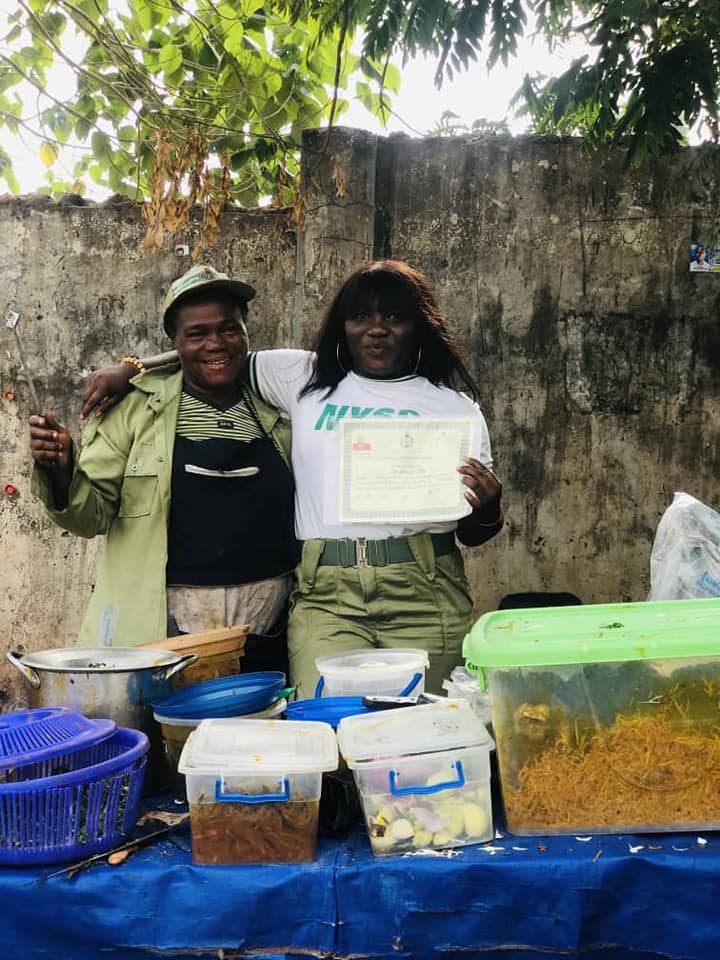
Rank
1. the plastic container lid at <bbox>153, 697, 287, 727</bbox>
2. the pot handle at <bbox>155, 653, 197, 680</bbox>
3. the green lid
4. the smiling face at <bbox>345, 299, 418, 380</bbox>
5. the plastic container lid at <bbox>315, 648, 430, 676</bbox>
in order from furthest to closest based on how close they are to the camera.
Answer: the smiling face at <bbox>345, 299, 418, 380</bbox> < the plastic container lid at <bbox>315, 648, 430, 676</bbox> < the pot handle at <bbox>155, 653, 197, 680</bbox> < the plastic container lid at <bbox>153, 697, 287, 727</bbox> < the green lid

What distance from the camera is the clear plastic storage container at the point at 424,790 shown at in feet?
5.97

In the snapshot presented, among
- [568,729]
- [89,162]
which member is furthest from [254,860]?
[89,162]

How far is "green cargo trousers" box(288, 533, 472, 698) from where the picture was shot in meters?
2.90

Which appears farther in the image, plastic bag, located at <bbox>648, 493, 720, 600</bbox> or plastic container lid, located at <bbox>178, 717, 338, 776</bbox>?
plastic bag, located at <bbox>648, 493, 720, 600</bbox>

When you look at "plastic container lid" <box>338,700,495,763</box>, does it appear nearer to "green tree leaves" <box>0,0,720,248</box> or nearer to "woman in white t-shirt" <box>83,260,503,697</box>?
"woman in white t-shirt" <box>83,260,503,697</box>

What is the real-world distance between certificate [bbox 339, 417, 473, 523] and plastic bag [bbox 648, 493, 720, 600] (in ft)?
2.18

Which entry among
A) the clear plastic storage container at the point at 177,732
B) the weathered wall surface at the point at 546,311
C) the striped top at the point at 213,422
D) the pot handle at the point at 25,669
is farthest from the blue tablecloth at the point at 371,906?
the weathered wall surface at the point at 546,311

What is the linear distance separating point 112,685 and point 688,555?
175 centimetres

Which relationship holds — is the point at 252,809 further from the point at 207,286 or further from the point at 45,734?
the point at 207,286

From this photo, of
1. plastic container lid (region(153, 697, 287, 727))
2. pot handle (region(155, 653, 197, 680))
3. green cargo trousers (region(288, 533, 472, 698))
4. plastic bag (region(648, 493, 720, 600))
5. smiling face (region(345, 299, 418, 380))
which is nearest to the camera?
plastic container lid (region(153, 697, 287, 727))

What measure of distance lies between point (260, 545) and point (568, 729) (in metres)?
1.44

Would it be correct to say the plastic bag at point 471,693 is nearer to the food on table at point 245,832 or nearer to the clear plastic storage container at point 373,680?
the clear plastic storage container at point 373,680

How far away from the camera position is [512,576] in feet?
14.0

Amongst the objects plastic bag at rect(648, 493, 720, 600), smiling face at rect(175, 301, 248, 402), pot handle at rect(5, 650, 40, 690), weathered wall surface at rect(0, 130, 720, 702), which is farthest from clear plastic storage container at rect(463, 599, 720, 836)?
weathered wall surface at rect(0, 130, 720, 702)
